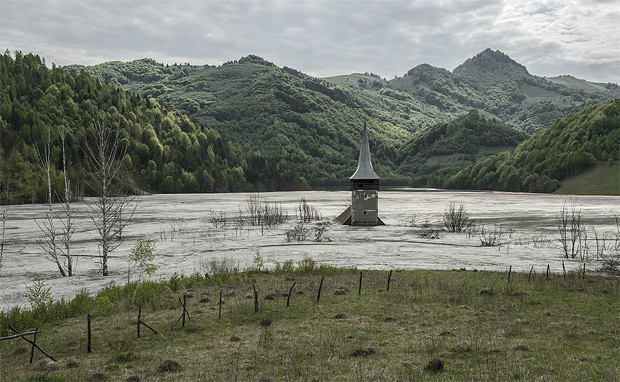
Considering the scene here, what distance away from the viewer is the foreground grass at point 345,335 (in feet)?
33.5

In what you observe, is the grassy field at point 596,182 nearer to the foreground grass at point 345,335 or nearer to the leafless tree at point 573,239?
the leafless tree at point 573,239

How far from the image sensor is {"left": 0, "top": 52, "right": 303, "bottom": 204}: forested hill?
412ft

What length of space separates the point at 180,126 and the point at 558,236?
158 metres

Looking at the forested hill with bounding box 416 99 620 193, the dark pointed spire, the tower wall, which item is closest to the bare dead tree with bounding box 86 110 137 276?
the tower wall

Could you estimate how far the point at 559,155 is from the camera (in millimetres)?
151625

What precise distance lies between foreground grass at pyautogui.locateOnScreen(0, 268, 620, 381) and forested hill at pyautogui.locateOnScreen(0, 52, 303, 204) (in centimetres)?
10703

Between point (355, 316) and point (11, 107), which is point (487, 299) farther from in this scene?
point (11, 107)

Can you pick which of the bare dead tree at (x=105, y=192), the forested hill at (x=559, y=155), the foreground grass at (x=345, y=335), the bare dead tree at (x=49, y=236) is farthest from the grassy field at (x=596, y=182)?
the bare dead tree at (x=49, y=236)

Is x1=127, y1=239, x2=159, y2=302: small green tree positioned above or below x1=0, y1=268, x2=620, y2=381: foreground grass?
above

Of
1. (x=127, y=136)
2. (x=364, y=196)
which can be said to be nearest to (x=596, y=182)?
(x=364, y=196)

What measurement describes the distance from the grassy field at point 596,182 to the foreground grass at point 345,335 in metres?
124

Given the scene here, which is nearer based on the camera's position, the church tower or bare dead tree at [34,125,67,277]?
bare dead tree at [34,125,67,277]

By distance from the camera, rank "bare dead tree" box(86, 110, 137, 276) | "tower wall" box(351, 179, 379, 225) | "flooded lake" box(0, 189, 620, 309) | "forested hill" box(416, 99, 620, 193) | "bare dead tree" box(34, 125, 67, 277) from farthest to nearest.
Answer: "forested hill" box(416, 99, 620, 193) → "tower wall" box(351, 179, 379, 225) → "flooded lake" box(0, 189, 620, 309) → "bare dead tree" box(86, 110, 137, 276) → "bare dead tree" box(34, 125, 67, 277)

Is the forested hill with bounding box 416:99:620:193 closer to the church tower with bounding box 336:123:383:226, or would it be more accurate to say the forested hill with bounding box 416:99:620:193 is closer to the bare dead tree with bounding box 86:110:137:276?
the church tower with bounding box 336:123:383:226
